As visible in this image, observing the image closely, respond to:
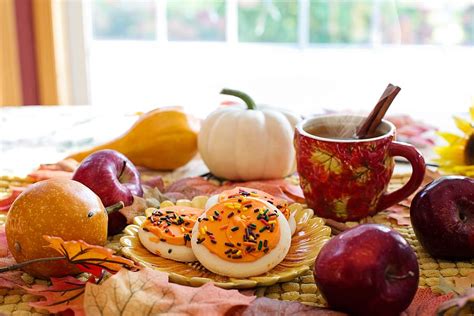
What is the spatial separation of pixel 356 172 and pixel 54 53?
2041 millimetres

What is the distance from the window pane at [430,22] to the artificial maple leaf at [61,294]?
3.75m

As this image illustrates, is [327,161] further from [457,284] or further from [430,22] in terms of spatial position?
[430,22]

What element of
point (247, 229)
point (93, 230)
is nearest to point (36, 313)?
point (93, 230)

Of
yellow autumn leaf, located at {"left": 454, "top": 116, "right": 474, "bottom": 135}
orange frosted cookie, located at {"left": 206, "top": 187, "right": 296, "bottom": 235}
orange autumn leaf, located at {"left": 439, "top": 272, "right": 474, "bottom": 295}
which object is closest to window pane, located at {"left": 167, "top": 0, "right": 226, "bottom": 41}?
yellow autumn leaf, located at {"left": 454, "top": 116, "right": 474, "bottom": 135}

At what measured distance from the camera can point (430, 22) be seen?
13.8 ft

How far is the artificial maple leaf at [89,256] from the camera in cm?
66

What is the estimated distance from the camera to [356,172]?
2.86 ft

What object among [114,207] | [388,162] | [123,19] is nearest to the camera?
[114,207]

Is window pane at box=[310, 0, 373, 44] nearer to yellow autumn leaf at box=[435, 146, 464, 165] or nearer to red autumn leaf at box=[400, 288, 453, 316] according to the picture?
yellow autumn leaf at box=[435, 146, 464, 165]

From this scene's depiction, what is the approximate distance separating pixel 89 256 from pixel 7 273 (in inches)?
4.6

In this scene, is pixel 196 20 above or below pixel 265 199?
above

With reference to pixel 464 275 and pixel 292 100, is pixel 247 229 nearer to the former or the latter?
pixel 464 275

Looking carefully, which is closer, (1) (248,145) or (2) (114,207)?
(2) (114,207)

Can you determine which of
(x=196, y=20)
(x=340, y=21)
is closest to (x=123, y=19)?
(x=196, y=20)
